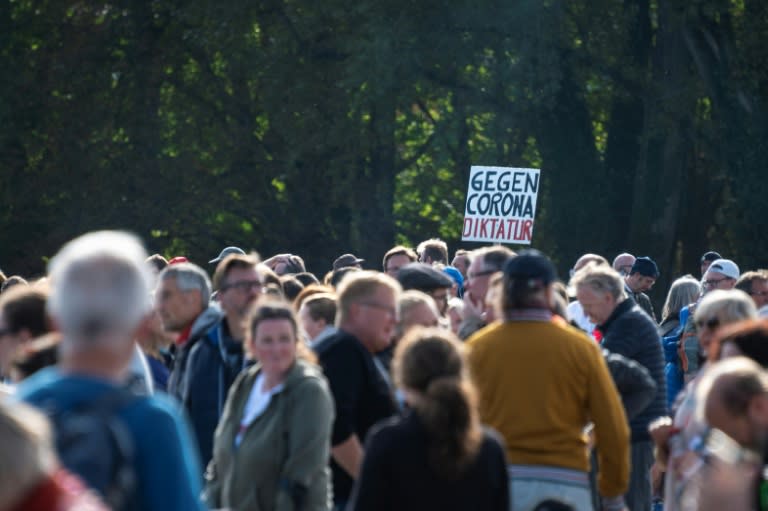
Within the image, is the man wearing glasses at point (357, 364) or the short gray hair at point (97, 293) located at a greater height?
the short gray hair at point (97, 293)

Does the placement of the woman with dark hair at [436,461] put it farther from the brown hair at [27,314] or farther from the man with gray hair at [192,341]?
the man with gray hair at [192,341]

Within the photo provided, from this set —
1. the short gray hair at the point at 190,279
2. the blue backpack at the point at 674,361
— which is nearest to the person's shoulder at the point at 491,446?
the short gray hair at the point at 190,279

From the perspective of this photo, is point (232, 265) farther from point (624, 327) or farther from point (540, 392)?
point (540, 392)

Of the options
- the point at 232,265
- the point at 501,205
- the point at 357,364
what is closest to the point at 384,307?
the point at 357,364

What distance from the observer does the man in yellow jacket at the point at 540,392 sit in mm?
6332

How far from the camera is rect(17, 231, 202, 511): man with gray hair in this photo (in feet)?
11.4

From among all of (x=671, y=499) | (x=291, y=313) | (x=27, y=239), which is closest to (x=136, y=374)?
(x=291, y=313)

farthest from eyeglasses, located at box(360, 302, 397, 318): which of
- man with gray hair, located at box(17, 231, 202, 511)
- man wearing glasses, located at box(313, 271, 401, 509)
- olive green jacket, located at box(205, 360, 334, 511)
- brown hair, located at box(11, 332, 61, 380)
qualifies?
man with gray hair, located at box(17, 231, 202, 511)

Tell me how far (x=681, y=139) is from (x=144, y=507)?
24.8 metres

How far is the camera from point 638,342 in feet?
29.1

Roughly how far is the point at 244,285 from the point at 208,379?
2.37 ft

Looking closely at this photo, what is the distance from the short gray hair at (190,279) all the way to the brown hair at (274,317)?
184cm

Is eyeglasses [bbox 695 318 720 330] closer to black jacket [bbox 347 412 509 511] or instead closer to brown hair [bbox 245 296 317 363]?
brown hair [bbox 245 296 317 363]

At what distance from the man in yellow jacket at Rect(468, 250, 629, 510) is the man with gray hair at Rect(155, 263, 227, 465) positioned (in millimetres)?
1575
